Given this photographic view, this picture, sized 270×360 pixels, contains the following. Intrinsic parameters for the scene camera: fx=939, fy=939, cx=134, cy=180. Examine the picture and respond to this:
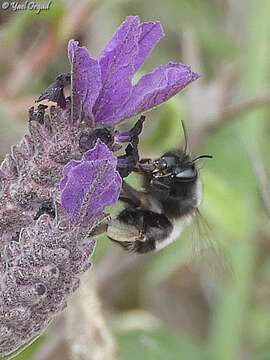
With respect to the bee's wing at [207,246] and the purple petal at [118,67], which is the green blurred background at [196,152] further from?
the purple petal at [118,67]

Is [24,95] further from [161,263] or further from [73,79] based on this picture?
[73,79]

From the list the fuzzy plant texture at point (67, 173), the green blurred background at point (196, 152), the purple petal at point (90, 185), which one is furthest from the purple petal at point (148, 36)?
the green blurred background at point (196, 152)

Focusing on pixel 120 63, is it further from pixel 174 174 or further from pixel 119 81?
pixel 174 174

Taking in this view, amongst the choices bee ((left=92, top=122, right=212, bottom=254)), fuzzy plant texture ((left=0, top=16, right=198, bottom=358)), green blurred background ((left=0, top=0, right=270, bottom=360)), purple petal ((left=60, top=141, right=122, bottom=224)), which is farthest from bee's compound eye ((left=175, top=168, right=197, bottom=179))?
green blurred background ((left=0, top=0, right=270, bottom=360))

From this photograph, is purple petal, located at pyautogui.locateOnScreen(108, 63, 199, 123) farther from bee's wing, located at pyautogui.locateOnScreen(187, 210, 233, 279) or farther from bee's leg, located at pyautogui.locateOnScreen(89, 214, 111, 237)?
bee's wing, located at pyautogui.locateOnScreen(187, 210, 233, 279)

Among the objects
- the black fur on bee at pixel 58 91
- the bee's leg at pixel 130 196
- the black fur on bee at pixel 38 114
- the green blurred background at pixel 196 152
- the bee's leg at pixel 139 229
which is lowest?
the green blurred background at pixel 196 152

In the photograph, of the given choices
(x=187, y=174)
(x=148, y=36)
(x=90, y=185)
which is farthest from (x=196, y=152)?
(x=90, y=185)

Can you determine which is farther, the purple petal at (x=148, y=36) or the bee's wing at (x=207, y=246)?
the bee's wing at (x=207, y=246)
